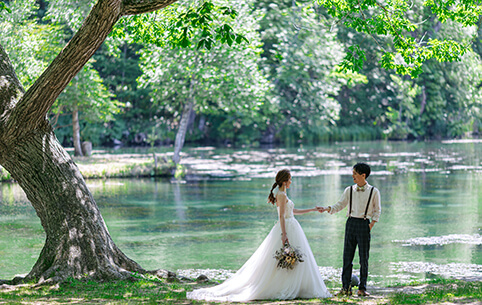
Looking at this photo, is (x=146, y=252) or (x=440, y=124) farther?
(x=440, y=124)

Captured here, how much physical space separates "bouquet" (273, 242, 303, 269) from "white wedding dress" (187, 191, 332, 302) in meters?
0.06

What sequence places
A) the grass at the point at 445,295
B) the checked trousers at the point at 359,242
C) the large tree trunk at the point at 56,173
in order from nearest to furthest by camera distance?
1. the grass at the point at 445,295
2. the checked trousers at the point at 359,242
3. the large tree trunk at the point at 56,173

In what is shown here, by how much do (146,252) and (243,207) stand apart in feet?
23.4

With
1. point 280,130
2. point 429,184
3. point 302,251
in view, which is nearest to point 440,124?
point 280,130

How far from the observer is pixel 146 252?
14312 mm

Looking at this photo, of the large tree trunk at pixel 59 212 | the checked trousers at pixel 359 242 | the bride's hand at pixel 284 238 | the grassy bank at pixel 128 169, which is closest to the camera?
the checked trousers at pixel 359 242

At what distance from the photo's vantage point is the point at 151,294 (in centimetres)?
858

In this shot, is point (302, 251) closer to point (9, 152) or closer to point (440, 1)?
point (9, 152)

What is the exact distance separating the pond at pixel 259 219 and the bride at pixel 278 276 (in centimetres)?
289

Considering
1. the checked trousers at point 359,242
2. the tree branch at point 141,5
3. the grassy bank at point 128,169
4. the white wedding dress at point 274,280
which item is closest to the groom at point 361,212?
the checked trousers at point 359,242

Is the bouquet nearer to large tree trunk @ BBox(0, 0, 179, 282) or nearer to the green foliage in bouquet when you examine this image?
the green foliage in bouquet

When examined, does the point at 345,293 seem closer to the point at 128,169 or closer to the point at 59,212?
the point at 59,212

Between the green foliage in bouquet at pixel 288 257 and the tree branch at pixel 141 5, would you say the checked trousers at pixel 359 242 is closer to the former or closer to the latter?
the green foliage in bouquet at pixel 288 257

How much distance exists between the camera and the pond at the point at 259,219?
13.0m
